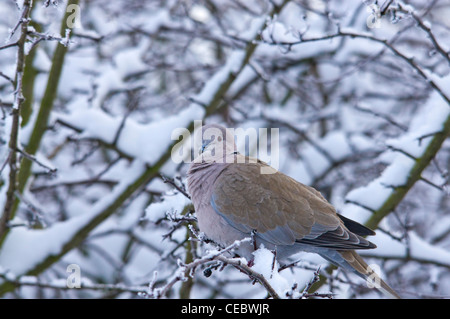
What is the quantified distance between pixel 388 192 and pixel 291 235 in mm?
974

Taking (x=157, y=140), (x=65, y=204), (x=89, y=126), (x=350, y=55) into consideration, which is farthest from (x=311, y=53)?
(x=65, y=204)

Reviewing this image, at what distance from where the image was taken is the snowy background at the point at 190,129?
3158 millimetres

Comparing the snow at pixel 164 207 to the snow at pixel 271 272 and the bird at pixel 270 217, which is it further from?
the snow at pixel 271 272

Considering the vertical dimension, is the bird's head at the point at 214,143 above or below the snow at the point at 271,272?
above

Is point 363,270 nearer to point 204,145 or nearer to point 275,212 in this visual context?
point 275,212

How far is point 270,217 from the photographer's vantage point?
2.94m

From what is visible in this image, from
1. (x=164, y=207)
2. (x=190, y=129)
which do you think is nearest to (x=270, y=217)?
(x=164, y=207)

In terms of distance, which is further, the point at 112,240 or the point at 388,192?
the point at 112,240

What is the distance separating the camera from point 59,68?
3912 mm

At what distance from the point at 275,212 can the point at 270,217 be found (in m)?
0.04

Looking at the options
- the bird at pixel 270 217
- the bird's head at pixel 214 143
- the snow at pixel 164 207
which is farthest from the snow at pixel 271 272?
the bird's head at pixel 214 143

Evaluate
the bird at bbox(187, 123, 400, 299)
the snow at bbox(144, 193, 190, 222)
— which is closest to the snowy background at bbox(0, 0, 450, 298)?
the snow at bbox(144, 193, 190, 222)

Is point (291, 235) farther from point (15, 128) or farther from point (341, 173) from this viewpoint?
point (341, 173)

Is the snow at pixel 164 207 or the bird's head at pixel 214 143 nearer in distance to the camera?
→ the snow at pixel 164 207
